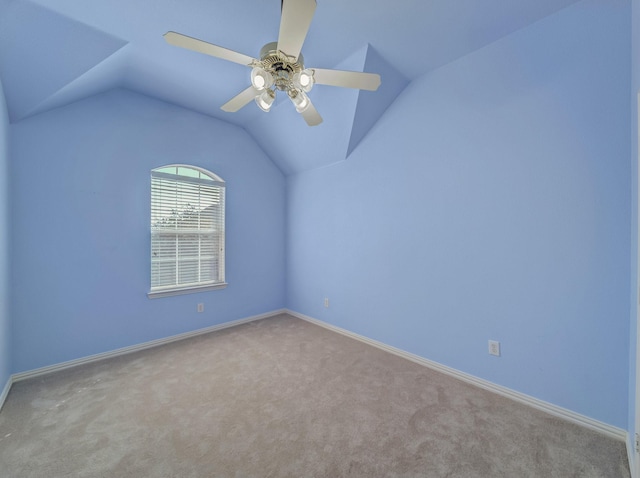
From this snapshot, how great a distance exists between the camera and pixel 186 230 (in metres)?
3.16

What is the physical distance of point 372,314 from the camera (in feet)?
9.49

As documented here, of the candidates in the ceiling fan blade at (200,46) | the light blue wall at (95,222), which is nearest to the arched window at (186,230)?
the light blue wall at (95,222)

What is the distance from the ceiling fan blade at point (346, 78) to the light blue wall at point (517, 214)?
1.10 meters

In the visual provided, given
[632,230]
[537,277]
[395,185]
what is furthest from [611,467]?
[395,185]

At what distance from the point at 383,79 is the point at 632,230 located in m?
2.10

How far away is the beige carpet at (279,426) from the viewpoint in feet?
4.44

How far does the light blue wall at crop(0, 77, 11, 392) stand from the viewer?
1.87 meters

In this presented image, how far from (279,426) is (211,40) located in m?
2.84

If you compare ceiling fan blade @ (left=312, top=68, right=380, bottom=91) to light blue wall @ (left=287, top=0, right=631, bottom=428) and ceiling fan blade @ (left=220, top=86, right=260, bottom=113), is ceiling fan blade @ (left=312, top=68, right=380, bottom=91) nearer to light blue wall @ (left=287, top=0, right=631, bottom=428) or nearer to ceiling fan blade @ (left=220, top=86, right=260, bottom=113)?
ceiling fan blade @ (left=220, top=86, right=260, bottom=113)

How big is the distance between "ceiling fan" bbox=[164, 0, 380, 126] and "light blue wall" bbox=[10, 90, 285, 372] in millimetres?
1749

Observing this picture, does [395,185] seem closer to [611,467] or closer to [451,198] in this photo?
[451,198]

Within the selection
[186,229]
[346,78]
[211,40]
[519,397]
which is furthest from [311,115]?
[519,397]

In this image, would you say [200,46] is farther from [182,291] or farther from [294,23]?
[182,291]

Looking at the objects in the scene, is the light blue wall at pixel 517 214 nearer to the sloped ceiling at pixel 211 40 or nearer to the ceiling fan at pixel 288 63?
the sloped ceiling at pixel 211 40
